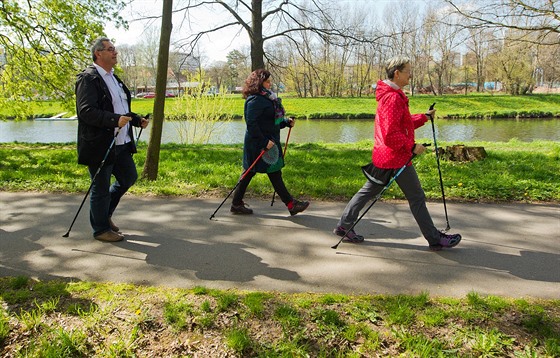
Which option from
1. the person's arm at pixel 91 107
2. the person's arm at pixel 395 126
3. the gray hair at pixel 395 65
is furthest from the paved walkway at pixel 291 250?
Answer: the gray hair at pixel 395 65

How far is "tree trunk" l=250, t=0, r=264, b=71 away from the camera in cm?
1224

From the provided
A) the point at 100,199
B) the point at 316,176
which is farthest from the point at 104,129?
the point at 316,176

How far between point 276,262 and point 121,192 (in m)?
2.09

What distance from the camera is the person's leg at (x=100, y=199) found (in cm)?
465

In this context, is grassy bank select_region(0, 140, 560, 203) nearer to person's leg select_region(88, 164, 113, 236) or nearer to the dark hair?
the dark hair

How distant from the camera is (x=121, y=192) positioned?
16.5 feet

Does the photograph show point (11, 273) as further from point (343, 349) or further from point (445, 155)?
point (445, 155)

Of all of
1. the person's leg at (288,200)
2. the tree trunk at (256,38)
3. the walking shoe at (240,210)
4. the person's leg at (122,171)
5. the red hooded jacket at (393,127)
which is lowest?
the walking shoe at (240,210)

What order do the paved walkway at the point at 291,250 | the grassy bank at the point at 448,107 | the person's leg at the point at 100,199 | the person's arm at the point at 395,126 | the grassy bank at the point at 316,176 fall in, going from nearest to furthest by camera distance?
the paved walkway at the point at 291,250, the person's arm at the point at 395,126, the person's leg at the point at 100,199, the grassy bank at the point at 316,176, the grassy bank at the point at 448,107

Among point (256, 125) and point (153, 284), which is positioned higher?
point (256, 125)

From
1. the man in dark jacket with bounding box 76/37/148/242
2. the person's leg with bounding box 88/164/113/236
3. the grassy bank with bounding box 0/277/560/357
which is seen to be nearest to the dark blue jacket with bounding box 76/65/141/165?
the man in dark jacket with bounding box 76/37/148/242

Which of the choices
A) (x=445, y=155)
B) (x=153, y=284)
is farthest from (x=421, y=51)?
(x=153, y=284)

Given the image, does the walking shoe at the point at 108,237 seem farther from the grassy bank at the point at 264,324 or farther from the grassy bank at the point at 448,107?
the grassy bank at the point at 448,107

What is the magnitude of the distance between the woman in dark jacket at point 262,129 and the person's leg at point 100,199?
67.4 inches
